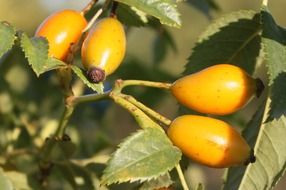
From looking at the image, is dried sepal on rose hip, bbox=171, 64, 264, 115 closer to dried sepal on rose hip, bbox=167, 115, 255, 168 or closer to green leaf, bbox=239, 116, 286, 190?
dried sepal on rose hip, bbox=167, 115, 255, 168

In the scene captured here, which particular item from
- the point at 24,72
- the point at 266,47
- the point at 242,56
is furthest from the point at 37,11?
the point at 266,47

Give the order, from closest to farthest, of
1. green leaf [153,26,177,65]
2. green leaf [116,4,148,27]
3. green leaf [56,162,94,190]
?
green leaf [116,4,148,27] < green leaf [56,162,94,190] < green leaf [153,26,177,65]

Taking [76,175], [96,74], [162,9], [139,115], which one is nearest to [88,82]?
[96,74]

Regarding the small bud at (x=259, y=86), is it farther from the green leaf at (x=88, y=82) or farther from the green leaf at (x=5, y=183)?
the green leaf at (x=5, y=183)

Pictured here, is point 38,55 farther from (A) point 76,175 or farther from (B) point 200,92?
(A) point 76,175

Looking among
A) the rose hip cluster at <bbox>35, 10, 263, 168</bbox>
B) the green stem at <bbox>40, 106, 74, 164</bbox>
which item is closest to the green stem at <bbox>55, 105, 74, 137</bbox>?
the green stem at <bbox>40, 106, 74, 164</bbox>

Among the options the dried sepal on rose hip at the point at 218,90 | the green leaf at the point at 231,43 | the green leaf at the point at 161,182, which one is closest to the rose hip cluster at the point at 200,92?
the dried sepal on rose hip at the point at 218,90

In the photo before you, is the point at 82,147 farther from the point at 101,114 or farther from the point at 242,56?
the point at 242,56
